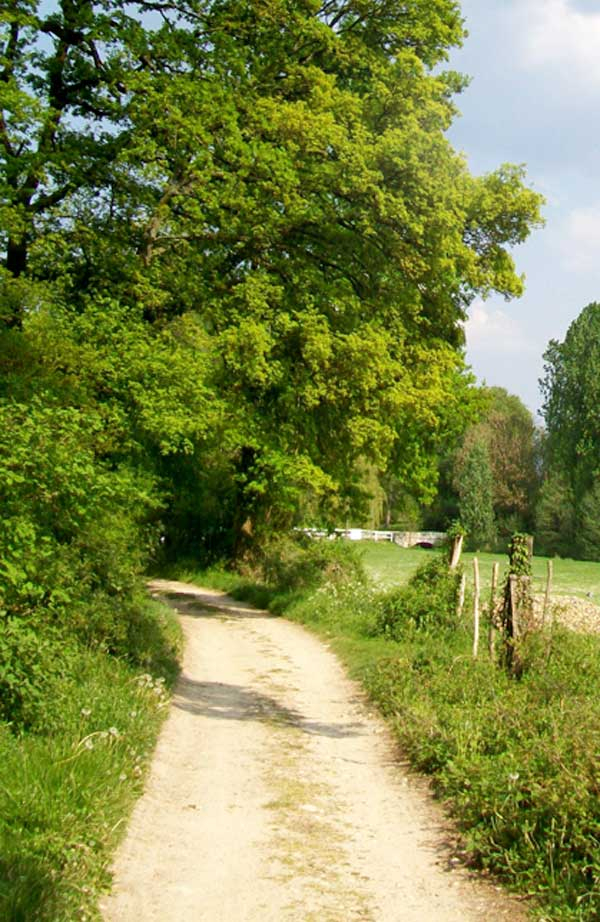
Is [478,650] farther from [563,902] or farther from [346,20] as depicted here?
[346,20]

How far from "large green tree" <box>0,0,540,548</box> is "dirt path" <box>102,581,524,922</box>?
24.3ft

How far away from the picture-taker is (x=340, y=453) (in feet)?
72.4

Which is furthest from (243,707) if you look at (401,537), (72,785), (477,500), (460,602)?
(401,537)

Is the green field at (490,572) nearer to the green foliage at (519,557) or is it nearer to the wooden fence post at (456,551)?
the wooden fence post at (456,551)

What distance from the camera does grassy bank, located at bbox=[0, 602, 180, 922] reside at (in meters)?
5.97

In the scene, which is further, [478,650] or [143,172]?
[143,172]

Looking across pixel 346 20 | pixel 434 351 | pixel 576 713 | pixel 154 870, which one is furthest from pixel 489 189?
pixel 154 870

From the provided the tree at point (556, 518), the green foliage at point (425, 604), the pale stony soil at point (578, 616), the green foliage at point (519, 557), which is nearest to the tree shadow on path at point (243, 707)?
the green foliage at point (519, 557)

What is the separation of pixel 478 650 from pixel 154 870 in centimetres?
821

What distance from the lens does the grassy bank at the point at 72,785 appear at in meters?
5.97

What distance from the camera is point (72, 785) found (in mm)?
7656

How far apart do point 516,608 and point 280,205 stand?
417 inches

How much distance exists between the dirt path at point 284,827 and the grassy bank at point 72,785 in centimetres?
27

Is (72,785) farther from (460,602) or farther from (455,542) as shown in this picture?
(455,542)
